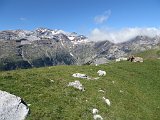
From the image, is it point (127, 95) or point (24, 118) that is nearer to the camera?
point (24, 118)

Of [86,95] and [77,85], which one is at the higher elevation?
[77,85]

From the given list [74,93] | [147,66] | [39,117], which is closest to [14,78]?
[74,93]

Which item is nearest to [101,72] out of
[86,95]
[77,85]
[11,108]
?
[77,85]

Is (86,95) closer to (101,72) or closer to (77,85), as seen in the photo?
(77,85)

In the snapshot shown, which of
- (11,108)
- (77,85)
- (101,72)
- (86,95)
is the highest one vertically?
(11,108)

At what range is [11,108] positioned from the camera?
89.6 feet

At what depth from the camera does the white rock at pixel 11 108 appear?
88.0 ft

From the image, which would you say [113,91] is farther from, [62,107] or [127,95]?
[62,107]

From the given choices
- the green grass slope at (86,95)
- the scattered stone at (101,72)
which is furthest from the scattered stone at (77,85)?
the scattered stone at (101,72)

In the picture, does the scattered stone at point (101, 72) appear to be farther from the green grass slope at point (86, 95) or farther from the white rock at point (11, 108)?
the white rock at point (11, 108)

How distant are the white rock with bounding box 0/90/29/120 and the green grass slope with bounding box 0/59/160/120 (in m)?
0.84

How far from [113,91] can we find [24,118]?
16478 mm

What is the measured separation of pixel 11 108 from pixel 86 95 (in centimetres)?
1175

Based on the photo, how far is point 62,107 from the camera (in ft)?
103
